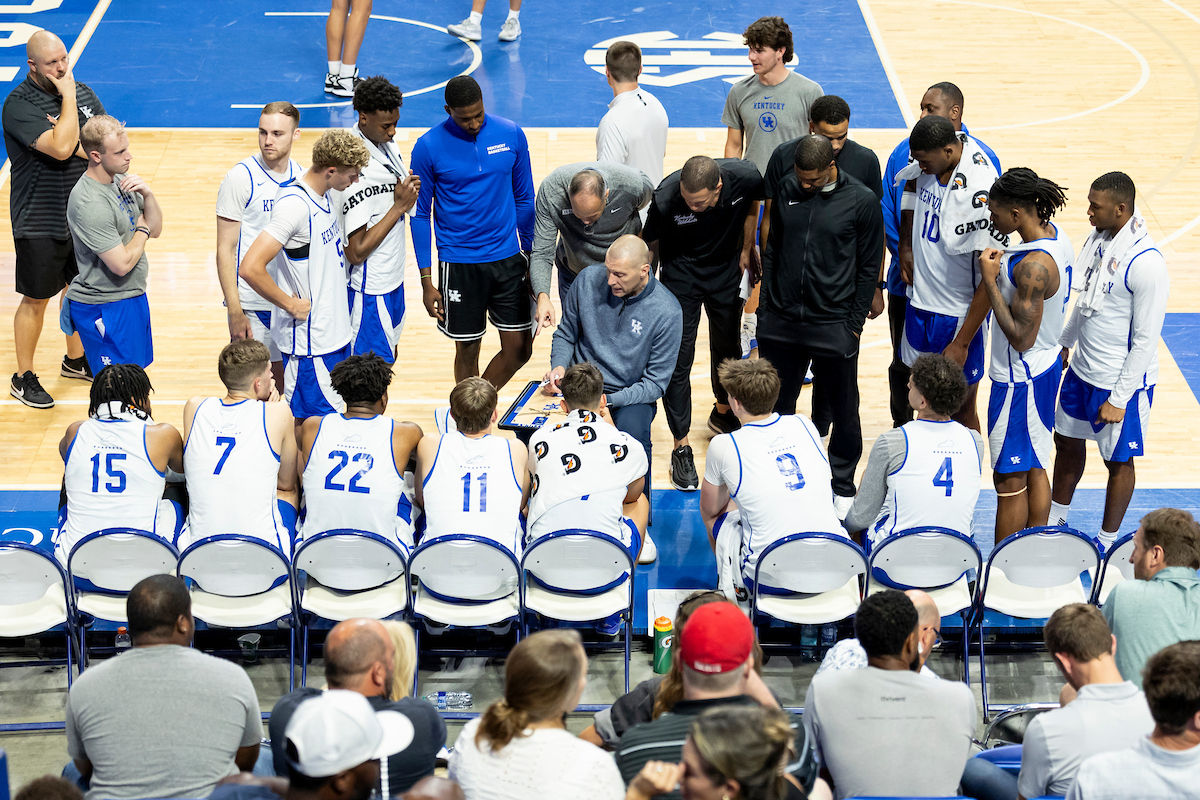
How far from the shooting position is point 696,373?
862cm

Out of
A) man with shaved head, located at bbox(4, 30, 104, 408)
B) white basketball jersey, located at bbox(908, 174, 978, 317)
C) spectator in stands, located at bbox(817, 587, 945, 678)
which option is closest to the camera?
spectator in stands, located at bbox(817, 587, 945, 678)

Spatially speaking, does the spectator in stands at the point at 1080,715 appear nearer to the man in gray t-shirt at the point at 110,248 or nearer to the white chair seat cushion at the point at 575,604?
the white chair seat cushion at the point at 575,604

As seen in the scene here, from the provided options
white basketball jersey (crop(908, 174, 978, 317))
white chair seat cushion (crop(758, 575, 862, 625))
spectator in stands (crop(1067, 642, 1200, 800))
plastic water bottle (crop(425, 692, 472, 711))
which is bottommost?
plastic water bottle (crop(425, 692, 472, 711))

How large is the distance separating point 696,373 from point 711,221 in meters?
1.85

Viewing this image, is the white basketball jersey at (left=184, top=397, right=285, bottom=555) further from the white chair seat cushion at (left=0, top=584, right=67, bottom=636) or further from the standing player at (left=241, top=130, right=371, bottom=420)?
the standing player at (left=241, top=130, right=371, bottom=420)

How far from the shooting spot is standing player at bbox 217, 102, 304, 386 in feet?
22.9

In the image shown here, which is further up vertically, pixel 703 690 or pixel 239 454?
pixel 703 690

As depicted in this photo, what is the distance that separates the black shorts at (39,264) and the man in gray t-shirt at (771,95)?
14.6ft

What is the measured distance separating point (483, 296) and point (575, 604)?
2.75 metres

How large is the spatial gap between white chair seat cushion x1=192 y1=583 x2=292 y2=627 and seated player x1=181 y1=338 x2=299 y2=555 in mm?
242

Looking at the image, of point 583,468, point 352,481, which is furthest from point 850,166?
point 352,481

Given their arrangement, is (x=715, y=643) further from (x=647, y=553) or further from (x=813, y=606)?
(x=647, y=553)

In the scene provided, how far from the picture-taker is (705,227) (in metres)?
7.00

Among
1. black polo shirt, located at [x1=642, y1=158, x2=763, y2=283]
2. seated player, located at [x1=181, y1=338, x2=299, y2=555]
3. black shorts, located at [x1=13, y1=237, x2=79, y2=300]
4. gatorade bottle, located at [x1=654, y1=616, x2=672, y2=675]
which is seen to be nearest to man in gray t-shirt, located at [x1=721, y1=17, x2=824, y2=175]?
black polo shirt, located at [x1=642, y1=158, x2=763, y2=283]
